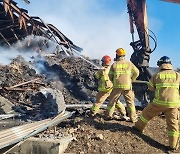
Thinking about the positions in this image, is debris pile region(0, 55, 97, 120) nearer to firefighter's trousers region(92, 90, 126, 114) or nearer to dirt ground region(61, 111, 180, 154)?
firefighter's trousers region(92, 90, 126, 114)

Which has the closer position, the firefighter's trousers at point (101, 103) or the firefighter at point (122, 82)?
the firefighter at point (122, 82)

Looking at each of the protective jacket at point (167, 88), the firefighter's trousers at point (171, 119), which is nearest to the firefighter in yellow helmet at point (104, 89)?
the firefighter's trousers at point (171, 119)

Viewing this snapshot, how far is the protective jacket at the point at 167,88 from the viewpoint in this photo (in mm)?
6233

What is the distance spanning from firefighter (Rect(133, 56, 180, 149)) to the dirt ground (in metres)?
0.37

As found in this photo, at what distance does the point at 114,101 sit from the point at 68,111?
1.41 meters

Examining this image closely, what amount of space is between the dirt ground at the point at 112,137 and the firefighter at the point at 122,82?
34 centimetres

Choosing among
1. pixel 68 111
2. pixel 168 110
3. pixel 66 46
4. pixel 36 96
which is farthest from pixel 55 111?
pixel 66 46

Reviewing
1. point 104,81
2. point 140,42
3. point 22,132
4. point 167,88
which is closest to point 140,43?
point 140,42

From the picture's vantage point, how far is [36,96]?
9406 millimetres

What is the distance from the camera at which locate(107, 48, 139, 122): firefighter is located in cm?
750

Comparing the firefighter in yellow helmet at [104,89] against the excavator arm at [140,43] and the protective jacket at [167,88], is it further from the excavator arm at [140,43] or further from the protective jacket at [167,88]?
the excavator arm at [140,43]

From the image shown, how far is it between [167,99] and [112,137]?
1.38 meters

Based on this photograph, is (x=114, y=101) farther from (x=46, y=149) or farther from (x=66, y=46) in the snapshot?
(x=66, y=46)

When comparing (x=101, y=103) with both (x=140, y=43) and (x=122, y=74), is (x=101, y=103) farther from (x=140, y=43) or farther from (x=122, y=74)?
(x=140, y=43)
